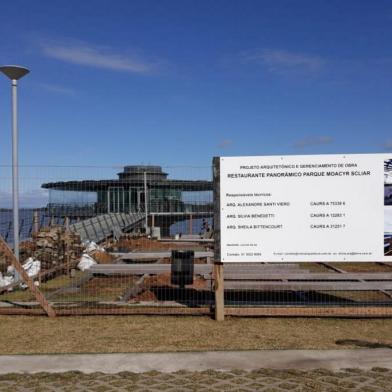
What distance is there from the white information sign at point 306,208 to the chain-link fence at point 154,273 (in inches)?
28.9

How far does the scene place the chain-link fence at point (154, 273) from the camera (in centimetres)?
918

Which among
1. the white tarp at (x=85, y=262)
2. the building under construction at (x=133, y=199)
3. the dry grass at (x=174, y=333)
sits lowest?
the dry grass at (x=174, y=333)

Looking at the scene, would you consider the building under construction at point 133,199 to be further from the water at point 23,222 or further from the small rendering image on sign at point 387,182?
the small rendering image on sign at point 387,182

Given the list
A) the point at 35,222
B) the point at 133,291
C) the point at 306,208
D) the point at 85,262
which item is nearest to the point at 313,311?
the point at 306,208

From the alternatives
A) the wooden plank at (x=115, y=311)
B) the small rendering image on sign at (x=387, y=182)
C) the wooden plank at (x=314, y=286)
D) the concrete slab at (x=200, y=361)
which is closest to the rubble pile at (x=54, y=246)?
the wooden plank at (x=115, y=311)

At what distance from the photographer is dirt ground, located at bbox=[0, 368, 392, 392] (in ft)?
17.4

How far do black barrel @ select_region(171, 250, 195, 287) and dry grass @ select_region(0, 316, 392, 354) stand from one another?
1814mm

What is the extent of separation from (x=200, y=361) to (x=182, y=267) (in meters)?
4.15

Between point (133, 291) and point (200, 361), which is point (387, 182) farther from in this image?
point (133, 291)

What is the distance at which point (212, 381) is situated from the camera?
5504 millimetres

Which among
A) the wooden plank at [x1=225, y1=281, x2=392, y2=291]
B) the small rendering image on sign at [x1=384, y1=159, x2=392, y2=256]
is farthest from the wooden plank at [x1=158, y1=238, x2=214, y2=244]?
the small rendering image on sign at [x1=384, y1=159, x2=392, y2=256]

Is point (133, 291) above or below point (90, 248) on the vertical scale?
below

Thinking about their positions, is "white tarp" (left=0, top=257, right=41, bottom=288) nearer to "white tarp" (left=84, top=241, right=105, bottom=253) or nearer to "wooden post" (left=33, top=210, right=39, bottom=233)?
"wooden post" (left=33, top=210, right=39, bottom=233)

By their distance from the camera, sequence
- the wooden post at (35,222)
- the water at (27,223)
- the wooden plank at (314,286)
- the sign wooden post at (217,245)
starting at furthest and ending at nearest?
the wooden post at (35,222) → the water at (27,223) → the wooden plank at (314,286) → the sign wooden post at (217,245)
